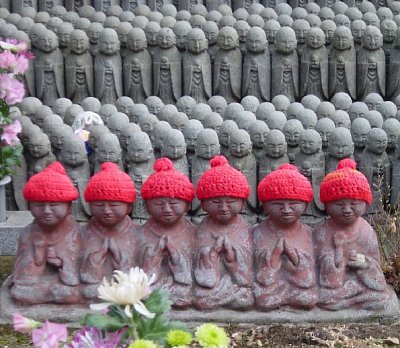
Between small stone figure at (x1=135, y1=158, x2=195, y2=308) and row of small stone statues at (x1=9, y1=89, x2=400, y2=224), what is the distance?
1.32 meters

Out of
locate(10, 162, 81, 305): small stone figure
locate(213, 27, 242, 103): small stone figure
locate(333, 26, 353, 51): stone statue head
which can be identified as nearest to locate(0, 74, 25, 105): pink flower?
locate(10, 162, 81, 305): small stone figure

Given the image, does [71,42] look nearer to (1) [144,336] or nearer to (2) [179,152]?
(2) [179,152]

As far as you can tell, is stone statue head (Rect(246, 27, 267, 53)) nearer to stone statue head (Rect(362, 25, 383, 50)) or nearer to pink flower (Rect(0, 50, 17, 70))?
stone statue head (Rect(362, 25, 383, 50))

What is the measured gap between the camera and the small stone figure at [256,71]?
7.11 meters

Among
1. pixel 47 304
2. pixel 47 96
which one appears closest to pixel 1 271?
pixel 47 304

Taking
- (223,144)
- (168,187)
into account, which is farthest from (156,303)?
(223,144)

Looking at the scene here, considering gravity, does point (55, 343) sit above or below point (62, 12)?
below

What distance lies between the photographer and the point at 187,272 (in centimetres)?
422

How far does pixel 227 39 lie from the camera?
23.1 feet

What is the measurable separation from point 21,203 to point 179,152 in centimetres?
112

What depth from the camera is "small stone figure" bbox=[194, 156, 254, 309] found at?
13.8 feet

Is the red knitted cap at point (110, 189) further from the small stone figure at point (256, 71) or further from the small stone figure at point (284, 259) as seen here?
the small stone figure at point (256, 71)

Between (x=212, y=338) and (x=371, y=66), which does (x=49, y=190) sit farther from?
(x=371, y=66)

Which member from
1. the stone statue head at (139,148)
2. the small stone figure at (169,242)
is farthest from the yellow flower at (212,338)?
the stone statue head at (139,148)
